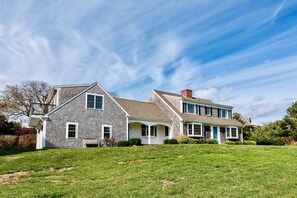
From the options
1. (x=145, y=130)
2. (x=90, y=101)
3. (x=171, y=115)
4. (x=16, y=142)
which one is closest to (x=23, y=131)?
(x=16, y=142)

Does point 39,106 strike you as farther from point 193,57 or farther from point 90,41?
point 193,57

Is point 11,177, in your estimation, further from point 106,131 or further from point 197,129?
point 197,129

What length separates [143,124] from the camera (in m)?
28.2

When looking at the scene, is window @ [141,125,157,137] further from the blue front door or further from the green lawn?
the green lawn

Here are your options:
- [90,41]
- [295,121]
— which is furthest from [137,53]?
[295,121]

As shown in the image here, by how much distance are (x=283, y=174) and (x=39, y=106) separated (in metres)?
20.4

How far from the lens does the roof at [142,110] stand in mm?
26766

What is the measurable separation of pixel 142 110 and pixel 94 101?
7030 millimetres

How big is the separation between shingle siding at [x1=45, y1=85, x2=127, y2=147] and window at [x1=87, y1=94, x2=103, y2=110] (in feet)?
1.14

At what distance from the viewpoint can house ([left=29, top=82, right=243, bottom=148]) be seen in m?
20.8

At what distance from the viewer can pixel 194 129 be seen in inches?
1184

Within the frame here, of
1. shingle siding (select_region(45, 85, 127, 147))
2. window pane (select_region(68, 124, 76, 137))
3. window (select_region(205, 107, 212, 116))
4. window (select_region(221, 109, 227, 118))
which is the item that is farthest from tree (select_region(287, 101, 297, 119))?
window pane (select_region(68, 124, 76, 137))

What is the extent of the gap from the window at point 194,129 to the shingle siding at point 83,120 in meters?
8.64

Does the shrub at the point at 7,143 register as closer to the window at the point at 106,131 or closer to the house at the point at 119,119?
the house at the point at 119,119
